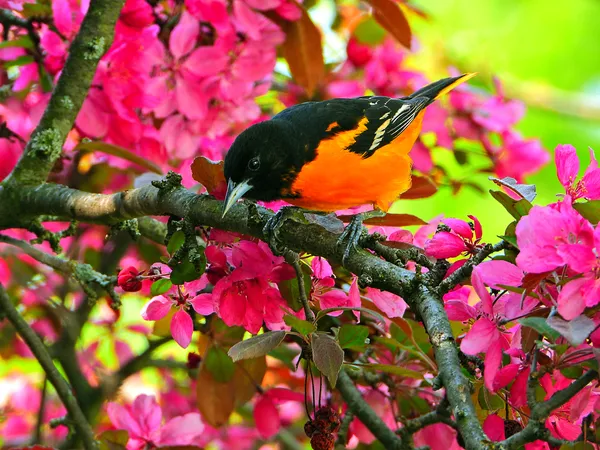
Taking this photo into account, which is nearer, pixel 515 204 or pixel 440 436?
pixel 515 204

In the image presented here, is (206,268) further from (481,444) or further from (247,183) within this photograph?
(481,444)

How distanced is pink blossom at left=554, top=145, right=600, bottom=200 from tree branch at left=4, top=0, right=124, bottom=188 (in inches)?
49.2

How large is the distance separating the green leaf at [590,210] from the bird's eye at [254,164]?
3.83 ft

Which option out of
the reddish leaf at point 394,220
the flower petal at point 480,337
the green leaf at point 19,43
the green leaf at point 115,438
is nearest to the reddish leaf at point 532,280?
the flower petal at point 480,337

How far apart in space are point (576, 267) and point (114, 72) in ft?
5.38

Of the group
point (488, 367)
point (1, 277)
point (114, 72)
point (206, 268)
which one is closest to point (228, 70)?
point (114, 72)

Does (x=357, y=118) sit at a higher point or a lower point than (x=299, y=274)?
lower

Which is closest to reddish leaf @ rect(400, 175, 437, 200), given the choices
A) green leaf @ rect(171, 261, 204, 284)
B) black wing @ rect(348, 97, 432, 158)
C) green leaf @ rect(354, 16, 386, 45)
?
black wing @ rect(348, 97, 432, 158)

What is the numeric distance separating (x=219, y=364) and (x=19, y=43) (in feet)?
3.68

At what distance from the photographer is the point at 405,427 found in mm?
1762

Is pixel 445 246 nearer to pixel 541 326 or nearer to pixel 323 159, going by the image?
pixel 541 326

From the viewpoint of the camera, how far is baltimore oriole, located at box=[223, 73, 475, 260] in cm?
246

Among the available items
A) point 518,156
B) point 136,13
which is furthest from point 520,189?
point 518,156

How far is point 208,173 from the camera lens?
72.2 inches
